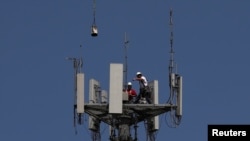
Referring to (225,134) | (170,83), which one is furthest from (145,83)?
(225,134)

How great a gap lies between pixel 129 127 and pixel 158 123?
11.9 feet

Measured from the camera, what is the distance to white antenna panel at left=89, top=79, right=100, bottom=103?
8412 cm

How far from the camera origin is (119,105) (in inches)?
3169

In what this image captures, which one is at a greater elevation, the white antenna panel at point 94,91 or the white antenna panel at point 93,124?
the white antenna panel at point 94,91

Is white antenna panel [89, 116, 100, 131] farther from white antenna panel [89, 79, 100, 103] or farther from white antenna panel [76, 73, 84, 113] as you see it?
white antenna panel [76, 73, 84, 113]

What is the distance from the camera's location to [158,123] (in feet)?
283

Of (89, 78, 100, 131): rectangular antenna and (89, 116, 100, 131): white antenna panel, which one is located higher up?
(89, 78, 100, 131): rectangular antenna

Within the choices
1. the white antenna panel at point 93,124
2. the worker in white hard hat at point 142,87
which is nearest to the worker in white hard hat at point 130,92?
the worker in white hard hat at point 142,87

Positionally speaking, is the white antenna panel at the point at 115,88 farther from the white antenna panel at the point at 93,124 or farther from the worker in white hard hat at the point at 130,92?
the white antenna panel at the point at 93,124

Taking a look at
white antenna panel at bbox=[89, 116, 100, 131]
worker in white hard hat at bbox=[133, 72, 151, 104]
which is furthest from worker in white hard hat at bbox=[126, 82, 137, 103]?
white antenna panel at bbox=[89, 116, 100, 131]

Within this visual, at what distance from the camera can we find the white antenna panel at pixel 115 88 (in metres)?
79.9

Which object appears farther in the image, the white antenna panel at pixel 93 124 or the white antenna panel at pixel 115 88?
the white antenna panel at pixel 93 124

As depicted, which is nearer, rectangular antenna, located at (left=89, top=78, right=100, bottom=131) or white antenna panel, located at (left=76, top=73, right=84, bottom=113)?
white antenna panel, located at (left=76, top=73, right=84, bottom=113)

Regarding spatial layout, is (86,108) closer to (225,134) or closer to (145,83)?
(145,83)
